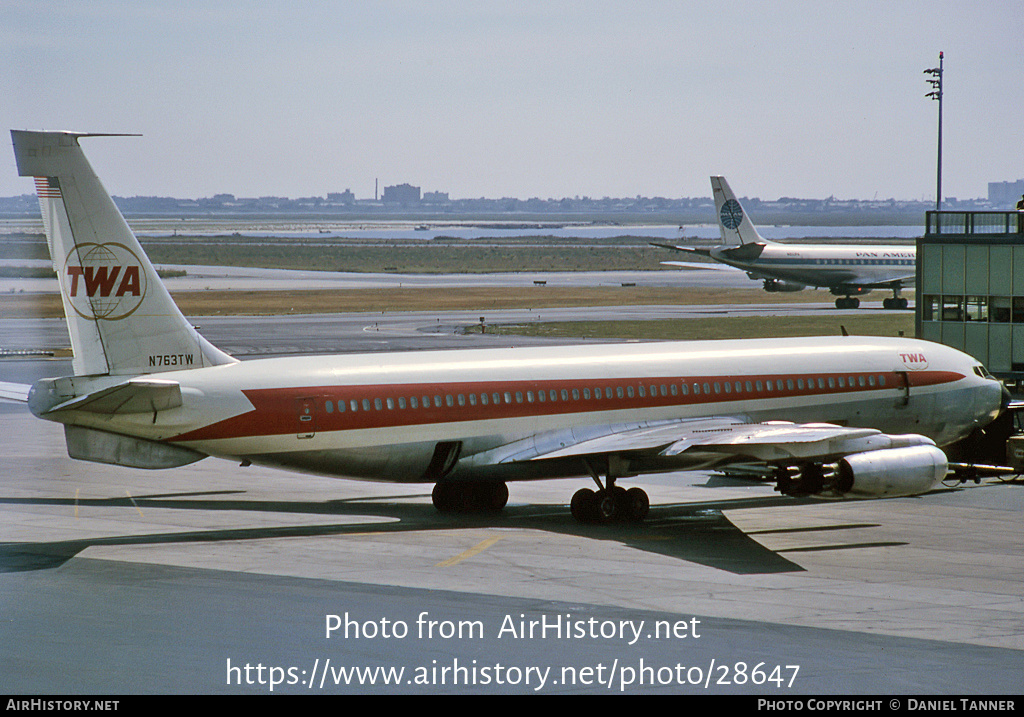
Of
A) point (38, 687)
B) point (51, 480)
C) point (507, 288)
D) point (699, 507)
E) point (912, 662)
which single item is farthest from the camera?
point (507, 288)

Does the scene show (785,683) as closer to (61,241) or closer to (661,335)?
(61,241)

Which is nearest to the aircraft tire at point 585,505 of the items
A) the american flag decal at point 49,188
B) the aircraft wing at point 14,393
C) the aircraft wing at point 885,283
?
the american flag decal at point 49,188

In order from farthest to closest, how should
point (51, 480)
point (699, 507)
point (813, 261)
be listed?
point (813, 261), point (51, 480), point (699, 507)

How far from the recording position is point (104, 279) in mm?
29859

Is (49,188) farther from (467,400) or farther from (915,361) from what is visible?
(915,361)

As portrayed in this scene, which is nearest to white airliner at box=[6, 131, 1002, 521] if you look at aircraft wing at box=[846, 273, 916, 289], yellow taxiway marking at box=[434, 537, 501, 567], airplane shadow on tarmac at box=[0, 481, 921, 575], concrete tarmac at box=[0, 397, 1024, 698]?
airplane shadow on tarmac at box=[0, 481, 921, 575]

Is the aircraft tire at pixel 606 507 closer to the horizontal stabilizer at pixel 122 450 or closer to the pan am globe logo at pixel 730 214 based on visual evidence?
the horizontal stabilizer at pixel 122 450

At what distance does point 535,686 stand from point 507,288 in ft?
419

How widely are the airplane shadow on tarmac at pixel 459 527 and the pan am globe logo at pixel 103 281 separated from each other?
536cm

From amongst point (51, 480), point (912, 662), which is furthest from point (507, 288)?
point (912, 662)

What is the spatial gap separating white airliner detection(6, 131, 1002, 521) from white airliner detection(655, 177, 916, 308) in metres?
82.3

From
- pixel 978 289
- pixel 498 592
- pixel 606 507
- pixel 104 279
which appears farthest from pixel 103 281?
pixel 978 289

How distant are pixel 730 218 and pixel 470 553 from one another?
311 feet

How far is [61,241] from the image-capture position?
29344 mm
